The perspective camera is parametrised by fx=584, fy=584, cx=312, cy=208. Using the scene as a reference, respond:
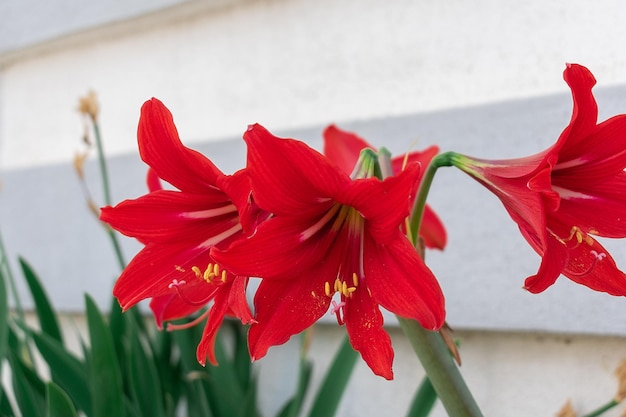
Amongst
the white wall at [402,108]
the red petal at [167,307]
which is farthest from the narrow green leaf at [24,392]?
the white wall at [402,108]

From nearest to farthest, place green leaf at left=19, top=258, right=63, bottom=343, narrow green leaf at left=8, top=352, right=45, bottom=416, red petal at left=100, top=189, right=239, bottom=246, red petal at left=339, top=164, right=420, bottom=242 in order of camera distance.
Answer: red petal at left=339, top=164, right=420, bottom=242, red petal at left=100, top=189, right=239, bottom=246, narrow green leaf at left=8, top=352, right=45, bottom=416, green leaf at left=19, top=258, right=63, bottom=343

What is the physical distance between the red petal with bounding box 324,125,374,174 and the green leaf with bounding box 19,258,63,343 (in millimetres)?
A: 524

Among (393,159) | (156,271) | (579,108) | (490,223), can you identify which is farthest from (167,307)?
(490,223)

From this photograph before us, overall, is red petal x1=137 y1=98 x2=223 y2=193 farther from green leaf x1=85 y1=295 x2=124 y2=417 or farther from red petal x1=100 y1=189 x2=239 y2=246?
green leaf x1=85 y1=295 x2=124 y2=417

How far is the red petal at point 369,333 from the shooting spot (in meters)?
0.44

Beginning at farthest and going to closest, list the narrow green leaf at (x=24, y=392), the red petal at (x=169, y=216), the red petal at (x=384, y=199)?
the narrow green leaf at (x=24, y=392) → the red petal at (x=169, y=216) → the red petal at (x=384, y=199)

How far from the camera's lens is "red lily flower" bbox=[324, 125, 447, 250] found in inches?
26.5

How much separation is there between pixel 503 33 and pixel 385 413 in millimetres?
648

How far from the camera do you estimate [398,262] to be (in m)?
0.44

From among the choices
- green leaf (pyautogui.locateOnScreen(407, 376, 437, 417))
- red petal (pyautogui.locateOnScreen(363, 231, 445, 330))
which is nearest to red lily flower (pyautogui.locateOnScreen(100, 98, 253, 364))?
red petal (pyautogui.locateOnScreen(363, 231, 445, 330))

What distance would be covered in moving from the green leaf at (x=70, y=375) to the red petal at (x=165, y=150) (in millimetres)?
436

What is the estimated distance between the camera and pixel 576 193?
489 millimetres

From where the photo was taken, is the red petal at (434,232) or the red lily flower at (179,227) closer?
the red lily flower at (179,227)

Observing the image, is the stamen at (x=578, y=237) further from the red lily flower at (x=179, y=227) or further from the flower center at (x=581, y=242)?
the red lily flower at (x=179, y=227)
